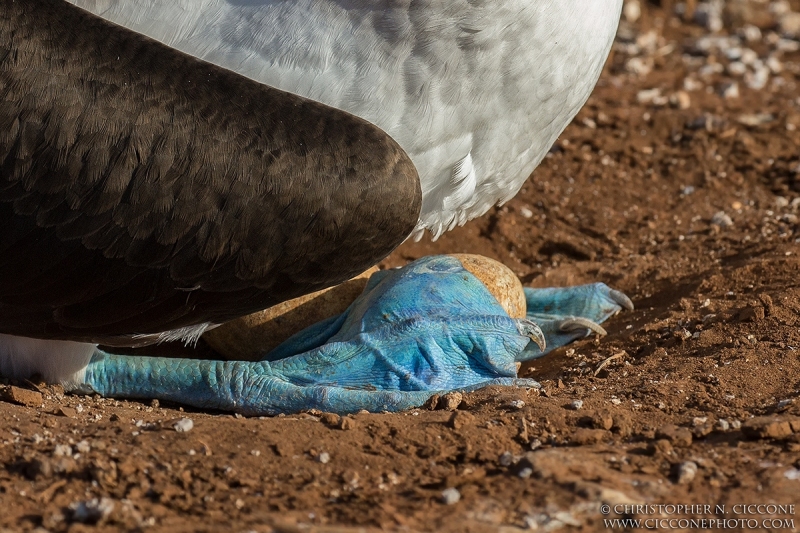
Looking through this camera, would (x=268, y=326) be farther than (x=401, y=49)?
Yes

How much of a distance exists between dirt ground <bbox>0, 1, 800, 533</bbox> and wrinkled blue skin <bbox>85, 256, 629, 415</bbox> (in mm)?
170

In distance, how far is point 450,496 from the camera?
2.97 m

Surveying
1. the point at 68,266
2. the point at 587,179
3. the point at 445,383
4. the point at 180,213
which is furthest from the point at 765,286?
the point at 68,266

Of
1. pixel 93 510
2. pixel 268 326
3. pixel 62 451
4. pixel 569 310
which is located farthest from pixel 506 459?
pixel 569 310

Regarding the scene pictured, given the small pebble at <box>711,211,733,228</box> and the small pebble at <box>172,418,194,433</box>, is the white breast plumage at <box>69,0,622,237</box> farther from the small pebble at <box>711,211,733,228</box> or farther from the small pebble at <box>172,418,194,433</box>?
the small pebble at <box>711,211,733,228</box>

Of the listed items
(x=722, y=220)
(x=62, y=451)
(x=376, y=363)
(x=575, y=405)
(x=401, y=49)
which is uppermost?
(x=401, y=49)

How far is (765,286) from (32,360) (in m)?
3.14

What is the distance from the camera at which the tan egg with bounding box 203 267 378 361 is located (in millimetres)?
4811

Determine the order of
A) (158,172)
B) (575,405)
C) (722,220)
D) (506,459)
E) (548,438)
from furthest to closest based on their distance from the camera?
1. (722,220)
2. (575,405)
3. (158,172)
4. (548,438)
5. (506,459)

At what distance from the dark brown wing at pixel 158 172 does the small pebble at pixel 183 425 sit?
1.71 feet

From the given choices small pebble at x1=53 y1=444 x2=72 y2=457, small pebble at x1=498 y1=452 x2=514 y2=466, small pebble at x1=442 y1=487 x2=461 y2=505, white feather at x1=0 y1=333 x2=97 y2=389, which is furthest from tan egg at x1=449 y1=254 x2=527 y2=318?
small pebble at x1=53 y1=444 x2=72 y2=457

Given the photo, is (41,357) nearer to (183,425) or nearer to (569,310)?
(183,425)

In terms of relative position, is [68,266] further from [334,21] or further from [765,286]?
[765,286]

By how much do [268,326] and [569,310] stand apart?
4.61 ft
